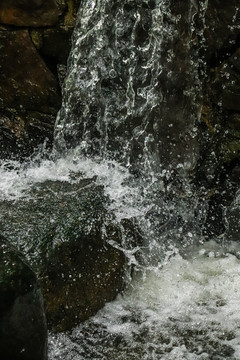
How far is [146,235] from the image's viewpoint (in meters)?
3.93

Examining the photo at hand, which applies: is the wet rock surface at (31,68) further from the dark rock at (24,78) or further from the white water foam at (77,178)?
the white water foam at (77,178)

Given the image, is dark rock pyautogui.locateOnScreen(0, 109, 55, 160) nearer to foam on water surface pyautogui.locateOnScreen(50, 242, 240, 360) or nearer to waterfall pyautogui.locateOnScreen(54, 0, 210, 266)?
waterfall pyautogui.locateOnScreen(54, 0, 210, 266)

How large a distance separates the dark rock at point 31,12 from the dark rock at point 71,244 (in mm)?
1639

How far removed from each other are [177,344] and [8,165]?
233 centimetres

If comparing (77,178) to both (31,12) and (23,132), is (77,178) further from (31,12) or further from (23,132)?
(31,12)

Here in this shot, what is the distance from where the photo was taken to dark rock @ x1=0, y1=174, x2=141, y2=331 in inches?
124

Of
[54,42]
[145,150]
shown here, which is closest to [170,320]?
[145,150]

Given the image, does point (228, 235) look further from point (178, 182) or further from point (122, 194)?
point (122, 194)

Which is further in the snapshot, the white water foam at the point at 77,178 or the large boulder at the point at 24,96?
the large boulder at the point at 24,96

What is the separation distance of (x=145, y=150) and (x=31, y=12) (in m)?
1.54

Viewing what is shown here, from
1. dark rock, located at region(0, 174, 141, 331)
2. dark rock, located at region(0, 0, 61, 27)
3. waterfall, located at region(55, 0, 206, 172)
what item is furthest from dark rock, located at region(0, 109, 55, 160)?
dark rock, located at region(0, 174, 141, 331)

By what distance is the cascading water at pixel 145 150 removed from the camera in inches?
143

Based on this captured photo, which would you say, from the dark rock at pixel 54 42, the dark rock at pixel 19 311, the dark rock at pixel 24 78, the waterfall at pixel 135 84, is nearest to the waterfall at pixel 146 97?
the waterfall at pixel 135 84

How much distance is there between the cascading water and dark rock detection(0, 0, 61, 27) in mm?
309
